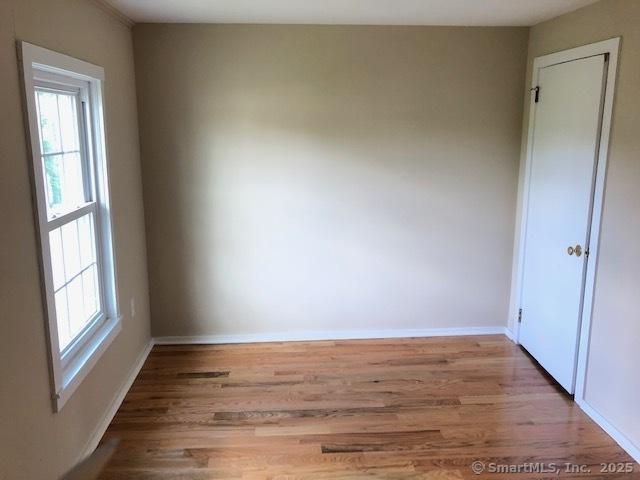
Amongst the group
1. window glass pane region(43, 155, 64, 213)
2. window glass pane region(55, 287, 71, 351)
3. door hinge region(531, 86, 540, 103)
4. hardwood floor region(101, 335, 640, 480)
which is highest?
door hinge region(531, 86, 540, 103)

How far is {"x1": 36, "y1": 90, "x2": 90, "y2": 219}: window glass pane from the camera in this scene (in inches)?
95.6

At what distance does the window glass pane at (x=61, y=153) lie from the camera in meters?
2.43

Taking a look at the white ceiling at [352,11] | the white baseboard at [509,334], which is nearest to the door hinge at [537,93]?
the white ceiling at [352,11]

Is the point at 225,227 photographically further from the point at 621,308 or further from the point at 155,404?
the point at 621,308

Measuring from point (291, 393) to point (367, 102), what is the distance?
2.06m

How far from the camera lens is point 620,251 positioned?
2729 mm

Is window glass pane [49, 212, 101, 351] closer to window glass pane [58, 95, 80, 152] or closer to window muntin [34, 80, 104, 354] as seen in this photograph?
window muntin [34, 80, 104, 354]

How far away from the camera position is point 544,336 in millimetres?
3539

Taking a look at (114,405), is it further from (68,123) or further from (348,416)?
(68,123)

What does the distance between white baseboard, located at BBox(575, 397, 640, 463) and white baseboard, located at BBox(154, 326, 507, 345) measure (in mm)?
1116

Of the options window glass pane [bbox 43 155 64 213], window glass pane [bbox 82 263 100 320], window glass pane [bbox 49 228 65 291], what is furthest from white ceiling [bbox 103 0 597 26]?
window glass pane [bbox 82 263 100 320]

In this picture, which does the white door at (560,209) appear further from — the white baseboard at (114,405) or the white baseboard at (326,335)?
the white baseboard at (114,405)

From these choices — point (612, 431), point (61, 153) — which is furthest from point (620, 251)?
point (61, 153)

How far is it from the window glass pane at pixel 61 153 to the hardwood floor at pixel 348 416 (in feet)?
4.20
